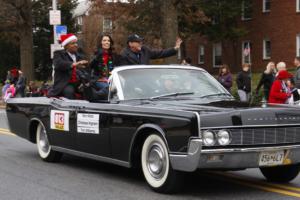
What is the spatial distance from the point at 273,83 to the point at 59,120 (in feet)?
18.7

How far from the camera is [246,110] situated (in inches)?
257

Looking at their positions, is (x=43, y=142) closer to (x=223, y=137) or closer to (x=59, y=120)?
(x=59, y=120)

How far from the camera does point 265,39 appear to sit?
43688mm

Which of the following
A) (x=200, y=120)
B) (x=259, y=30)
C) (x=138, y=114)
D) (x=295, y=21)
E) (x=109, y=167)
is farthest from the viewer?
(x=259, y=30)

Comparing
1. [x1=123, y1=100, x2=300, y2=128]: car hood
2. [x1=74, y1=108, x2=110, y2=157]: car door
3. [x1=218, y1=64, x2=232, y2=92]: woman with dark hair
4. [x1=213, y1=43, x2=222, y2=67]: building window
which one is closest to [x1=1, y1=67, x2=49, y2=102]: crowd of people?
[x1=218, y1=64, x2=232, y2=92]: woman with dark hair

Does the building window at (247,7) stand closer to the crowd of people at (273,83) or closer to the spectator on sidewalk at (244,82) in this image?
the crowd of people at (273,83)

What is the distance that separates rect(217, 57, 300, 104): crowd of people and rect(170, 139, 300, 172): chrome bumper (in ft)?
18.5

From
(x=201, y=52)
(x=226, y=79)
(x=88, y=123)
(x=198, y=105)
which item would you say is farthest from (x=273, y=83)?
(x=201, y=52)

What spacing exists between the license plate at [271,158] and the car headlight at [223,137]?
44 cm

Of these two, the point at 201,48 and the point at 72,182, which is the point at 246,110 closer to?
the point at 72,182

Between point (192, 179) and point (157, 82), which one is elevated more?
point (157, 82)

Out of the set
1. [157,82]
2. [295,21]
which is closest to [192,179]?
[157,82]

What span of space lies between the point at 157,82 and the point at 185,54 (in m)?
40.4

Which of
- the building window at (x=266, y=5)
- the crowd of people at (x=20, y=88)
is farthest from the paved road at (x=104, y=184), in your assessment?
the building window at (x=266, y=5)
